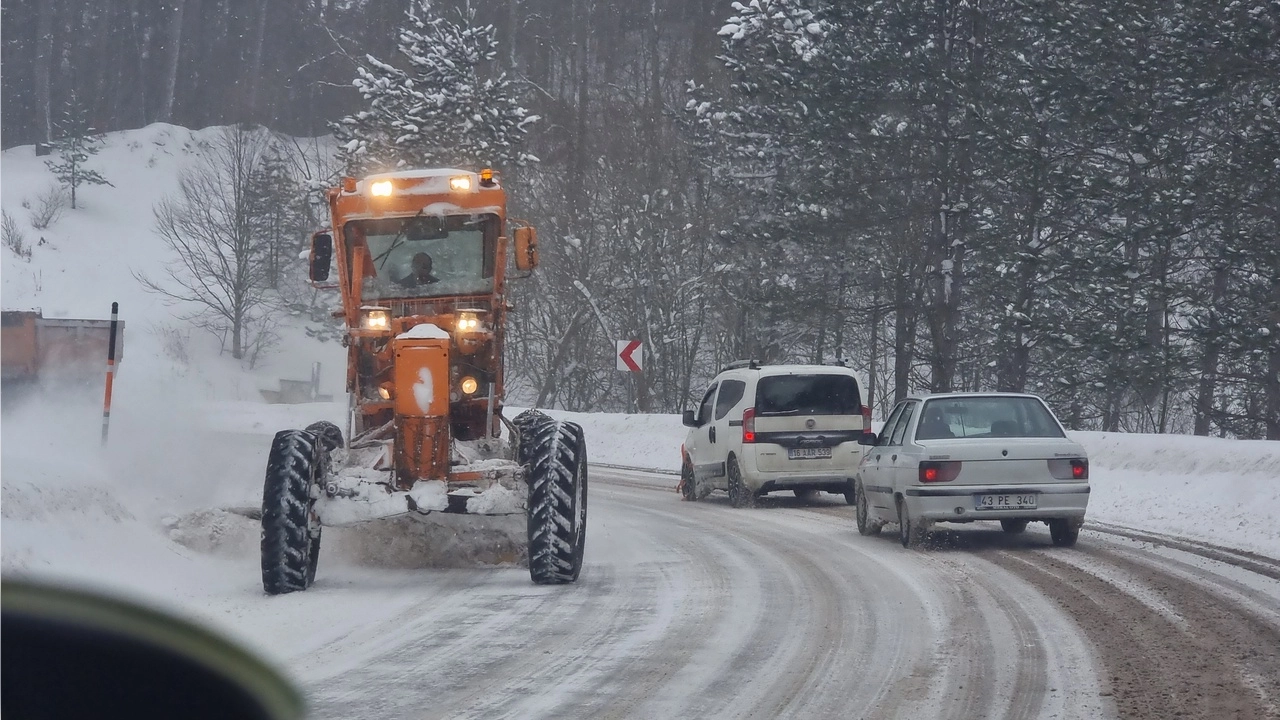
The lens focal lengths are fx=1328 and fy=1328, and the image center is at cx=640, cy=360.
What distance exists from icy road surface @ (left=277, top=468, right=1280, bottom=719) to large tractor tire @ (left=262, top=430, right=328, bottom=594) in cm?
19

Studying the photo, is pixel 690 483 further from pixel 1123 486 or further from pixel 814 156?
pixel 814 156

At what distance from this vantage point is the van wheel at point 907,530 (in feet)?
41.8

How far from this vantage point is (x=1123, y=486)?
17344 millimetres

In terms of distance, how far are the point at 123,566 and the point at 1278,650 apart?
800 cm

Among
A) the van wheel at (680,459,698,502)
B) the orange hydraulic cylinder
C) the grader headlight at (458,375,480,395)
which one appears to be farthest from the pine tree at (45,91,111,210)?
the orange hydraulic cylinder

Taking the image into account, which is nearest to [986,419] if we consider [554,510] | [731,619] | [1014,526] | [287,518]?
[1014,526]

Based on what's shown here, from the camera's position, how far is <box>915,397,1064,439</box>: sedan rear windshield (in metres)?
13.0

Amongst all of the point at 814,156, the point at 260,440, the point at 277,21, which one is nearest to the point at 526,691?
the point at 260,440

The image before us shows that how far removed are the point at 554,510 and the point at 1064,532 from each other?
215 inches

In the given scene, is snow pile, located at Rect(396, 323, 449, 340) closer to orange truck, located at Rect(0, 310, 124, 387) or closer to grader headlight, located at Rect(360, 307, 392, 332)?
grader headlight, located at Rect(360, 307, 392, 332)

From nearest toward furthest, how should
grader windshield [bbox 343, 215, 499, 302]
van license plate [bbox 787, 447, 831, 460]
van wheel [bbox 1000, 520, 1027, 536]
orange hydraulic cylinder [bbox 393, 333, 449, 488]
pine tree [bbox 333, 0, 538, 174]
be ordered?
orange hydraulic cylinder [bbox 393, 333, 449, 488] < grader windshield [bbox 343, 215, 499, 302] < van wheel [bbox 1000, 520, 1027, 536] < van license plate [bbox 787, 447, 831, 460] < pine tree [bbox 333, 0, 538, 174]

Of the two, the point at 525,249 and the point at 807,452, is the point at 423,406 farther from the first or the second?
the point at 807,452

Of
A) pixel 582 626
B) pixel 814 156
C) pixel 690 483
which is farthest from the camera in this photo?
pixel 814 156

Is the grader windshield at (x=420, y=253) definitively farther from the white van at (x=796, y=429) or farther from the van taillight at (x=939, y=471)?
the white van at (x=796, y=429)
